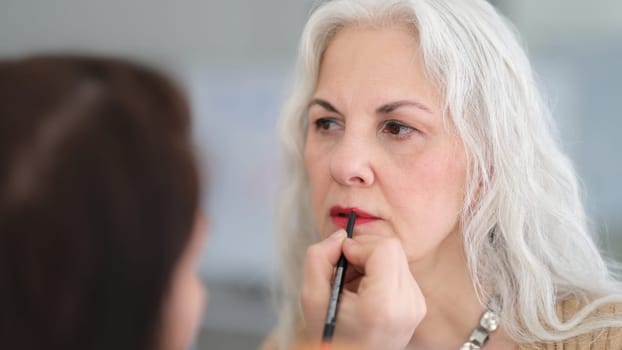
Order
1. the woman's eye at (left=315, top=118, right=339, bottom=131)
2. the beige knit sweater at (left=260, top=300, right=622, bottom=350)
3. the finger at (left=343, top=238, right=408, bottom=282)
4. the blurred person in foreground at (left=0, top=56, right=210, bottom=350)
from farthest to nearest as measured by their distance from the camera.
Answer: the woman's eye at (left=315, top=118, right=339, bottom=131) → the beige knit sweater at (left=260, top=300, right=622, bottom=350) → the finger at (left=343, top=238, right=408, bottom=282) → the blurred person in foreground at (left=0, top=56, right=210, bottom=350)

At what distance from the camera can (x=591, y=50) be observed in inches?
93.1

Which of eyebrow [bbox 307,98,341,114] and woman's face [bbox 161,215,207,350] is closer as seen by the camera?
woman's face [bbox 161,215,207,350]

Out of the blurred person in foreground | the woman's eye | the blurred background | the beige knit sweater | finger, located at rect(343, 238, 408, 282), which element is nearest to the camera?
the blurred person in foreground

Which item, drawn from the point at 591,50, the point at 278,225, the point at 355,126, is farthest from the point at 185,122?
the point at 591,50

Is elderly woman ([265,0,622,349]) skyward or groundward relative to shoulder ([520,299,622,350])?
skyward

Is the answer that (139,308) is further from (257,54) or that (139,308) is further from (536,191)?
(257,54)

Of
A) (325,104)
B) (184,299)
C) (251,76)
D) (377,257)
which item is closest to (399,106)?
(325,104)

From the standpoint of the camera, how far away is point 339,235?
1160 millimetres

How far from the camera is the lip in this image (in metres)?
1.22

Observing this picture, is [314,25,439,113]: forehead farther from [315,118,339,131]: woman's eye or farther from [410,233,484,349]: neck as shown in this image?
[410,233,484,349]: neck

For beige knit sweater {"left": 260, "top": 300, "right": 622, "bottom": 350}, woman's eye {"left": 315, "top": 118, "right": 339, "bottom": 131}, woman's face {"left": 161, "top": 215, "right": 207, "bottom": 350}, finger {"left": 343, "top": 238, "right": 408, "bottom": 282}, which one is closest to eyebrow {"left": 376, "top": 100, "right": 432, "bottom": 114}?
woman's eye {"left": 315, "top": 118, "right": 339, "bottom": 131}

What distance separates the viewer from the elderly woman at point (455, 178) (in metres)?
1.22

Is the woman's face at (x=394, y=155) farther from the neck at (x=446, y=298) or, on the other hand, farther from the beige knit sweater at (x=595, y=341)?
the beige knit sweater at (x=595, y=341)

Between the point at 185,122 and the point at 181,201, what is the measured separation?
9cm
